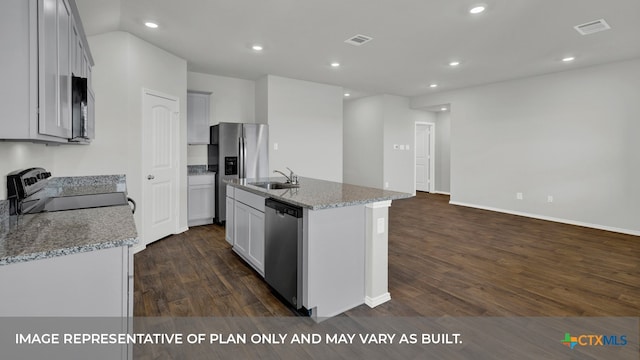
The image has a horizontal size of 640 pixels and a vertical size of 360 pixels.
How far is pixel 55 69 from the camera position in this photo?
4.80ft

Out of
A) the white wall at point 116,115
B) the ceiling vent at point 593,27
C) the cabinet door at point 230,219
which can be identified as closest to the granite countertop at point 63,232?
the cabinet door at point 230,219

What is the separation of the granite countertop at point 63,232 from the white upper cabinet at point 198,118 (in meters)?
3.30

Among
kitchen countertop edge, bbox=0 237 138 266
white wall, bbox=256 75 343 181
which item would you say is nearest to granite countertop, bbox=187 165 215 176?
white wall, bbox=256 75 343 181

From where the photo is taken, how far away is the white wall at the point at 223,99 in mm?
5578

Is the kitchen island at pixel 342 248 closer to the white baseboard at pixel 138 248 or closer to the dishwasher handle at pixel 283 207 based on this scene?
the dishwasher handle at pixel 283 207

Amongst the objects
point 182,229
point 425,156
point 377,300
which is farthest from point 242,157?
point 425,156

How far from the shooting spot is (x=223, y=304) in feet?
8.36

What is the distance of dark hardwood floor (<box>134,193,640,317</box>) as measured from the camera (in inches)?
98.7

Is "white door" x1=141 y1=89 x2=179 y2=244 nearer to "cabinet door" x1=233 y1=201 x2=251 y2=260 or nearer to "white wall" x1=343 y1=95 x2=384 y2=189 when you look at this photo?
"cabinet door" x1=233 y1=201 x2=251 y2=260

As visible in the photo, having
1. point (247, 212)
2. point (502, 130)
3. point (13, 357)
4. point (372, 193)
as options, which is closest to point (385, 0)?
point (372, 193)

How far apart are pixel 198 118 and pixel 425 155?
267 inches

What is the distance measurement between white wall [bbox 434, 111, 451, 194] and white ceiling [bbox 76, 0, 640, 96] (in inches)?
143

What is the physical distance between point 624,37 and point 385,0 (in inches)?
131

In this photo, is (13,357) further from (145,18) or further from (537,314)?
(145,18)
